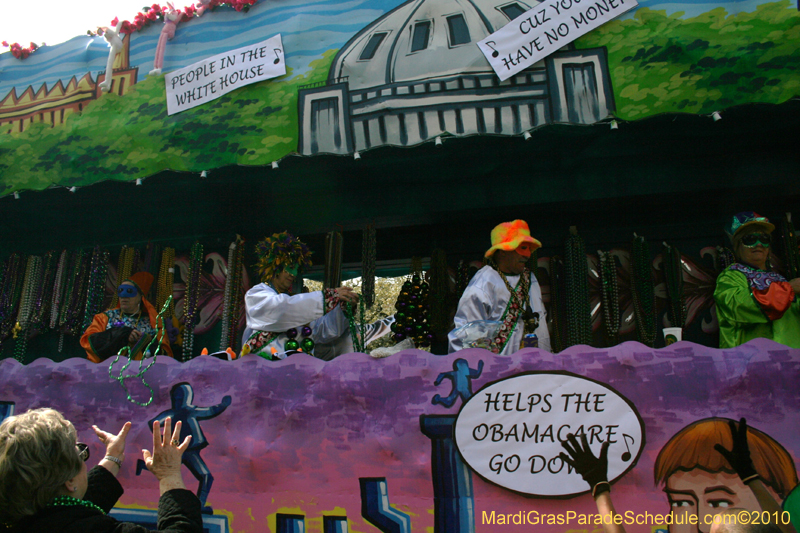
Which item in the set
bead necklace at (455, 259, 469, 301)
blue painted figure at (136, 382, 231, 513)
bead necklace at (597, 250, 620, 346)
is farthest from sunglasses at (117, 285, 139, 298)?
bead necklace at (597, 250, 620, 346)

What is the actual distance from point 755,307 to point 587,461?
143cm

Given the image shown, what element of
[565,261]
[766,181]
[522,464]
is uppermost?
[766,181]

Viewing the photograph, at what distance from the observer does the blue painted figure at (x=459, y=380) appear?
2.61 m

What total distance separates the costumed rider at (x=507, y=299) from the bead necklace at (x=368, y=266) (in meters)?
0.85

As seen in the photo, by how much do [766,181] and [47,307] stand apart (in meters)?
6.04

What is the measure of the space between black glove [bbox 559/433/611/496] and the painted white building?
1.60 m

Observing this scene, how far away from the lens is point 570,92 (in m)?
2.91

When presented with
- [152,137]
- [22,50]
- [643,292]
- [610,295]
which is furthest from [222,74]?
[643,292]

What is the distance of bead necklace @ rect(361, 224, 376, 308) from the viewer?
4.09 m

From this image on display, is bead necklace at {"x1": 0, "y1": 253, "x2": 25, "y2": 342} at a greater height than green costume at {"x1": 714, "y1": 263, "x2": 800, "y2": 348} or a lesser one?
greater

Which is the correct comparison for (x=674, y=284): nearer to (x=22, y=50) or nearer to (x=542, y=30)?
(x=542, y=30)

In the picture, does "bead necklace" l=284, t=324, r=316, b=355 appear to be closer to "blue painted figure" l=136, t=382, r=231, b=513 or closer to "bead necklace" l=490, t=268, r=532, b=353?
"blue painted figure" l=136, t=382, r=231, b=513

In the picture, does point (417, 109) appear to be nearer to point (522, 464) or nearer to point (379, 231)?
point (379, 231)

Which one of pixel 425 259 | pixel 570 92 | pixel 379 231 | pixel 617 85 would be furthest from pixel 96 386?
pixel 617 85
